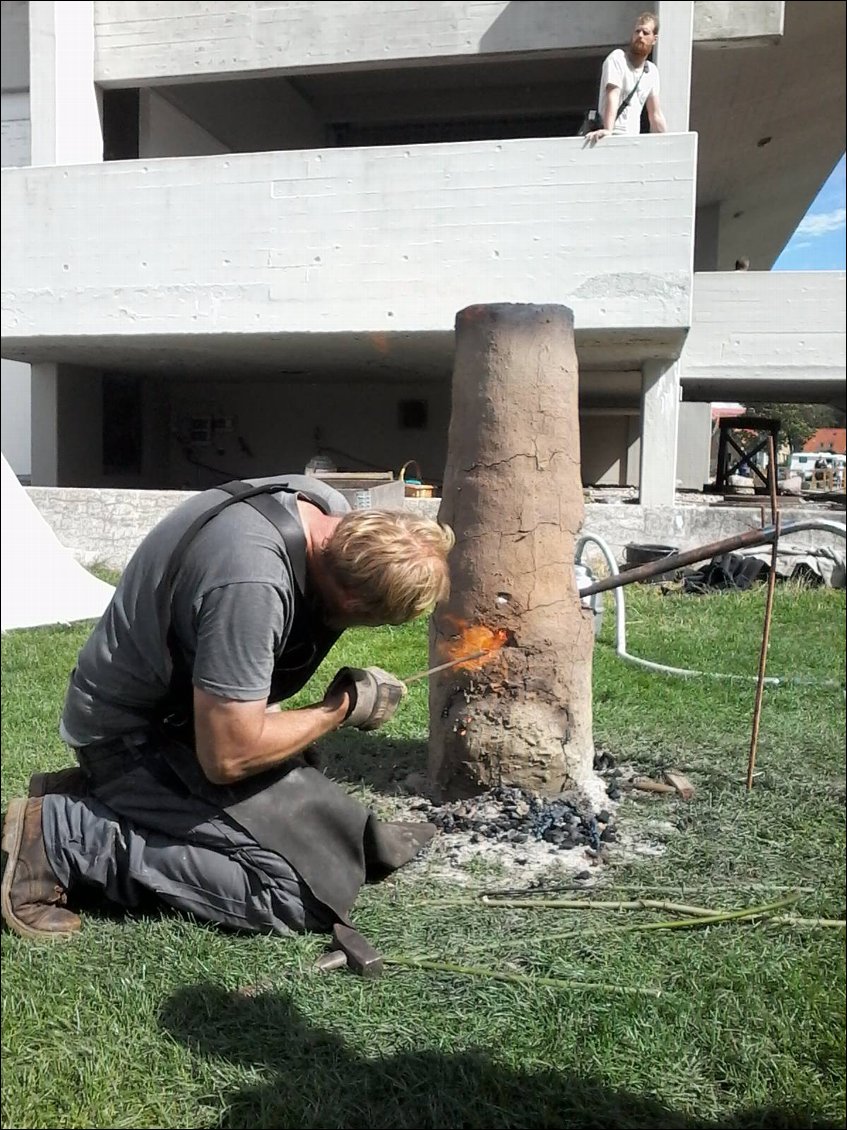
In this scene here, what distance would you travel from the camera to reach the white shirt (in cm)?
498

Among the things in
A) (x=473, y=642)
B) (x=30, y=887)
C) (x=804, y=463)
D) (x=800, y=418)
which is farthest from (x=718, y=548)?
(x=804, y=463)

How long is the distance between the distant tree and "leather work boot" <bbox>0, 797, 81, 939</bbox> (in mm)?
7068

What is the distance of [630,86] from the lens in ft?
17.5

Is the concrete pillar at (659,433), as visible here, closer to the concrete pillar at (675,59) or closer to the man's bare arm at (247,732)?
the concrete pillar at (675,59)

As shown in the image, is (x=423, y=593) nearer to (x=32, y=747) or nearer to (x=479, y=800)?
(x=479, y=800)

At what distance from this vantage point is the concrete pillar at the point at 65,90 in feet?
23.2

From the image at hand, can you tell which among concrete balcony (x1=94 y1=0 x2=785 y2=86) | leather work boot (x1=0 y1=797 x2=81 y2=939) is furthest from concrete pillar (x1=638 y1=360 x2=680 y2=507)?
leather work boot (x1=0 y1=797 x2=81 y2=939)

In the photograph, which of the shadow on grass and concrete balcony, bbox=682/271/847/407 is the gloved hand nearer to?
the shadow on grass

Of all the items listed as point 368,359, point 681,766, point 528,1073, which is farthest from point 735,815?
point 368,359

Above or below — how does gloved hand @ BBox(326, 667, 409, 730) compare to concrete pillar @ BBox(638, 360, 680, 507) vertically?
below

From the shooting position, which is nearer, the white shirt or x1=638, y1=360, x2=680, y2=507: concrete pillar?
the white shirt

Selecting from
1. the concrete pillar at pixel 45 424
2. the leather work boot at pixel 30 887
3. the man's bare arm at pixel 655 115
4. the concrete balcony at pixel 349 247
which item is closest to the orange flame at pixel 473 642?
the leather work boot at pixel 30 887

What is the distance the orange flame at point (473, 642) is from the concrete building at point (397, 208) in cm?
255

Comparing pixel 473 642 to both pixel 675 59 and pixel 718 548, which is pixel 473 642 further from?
pixel 675 59
